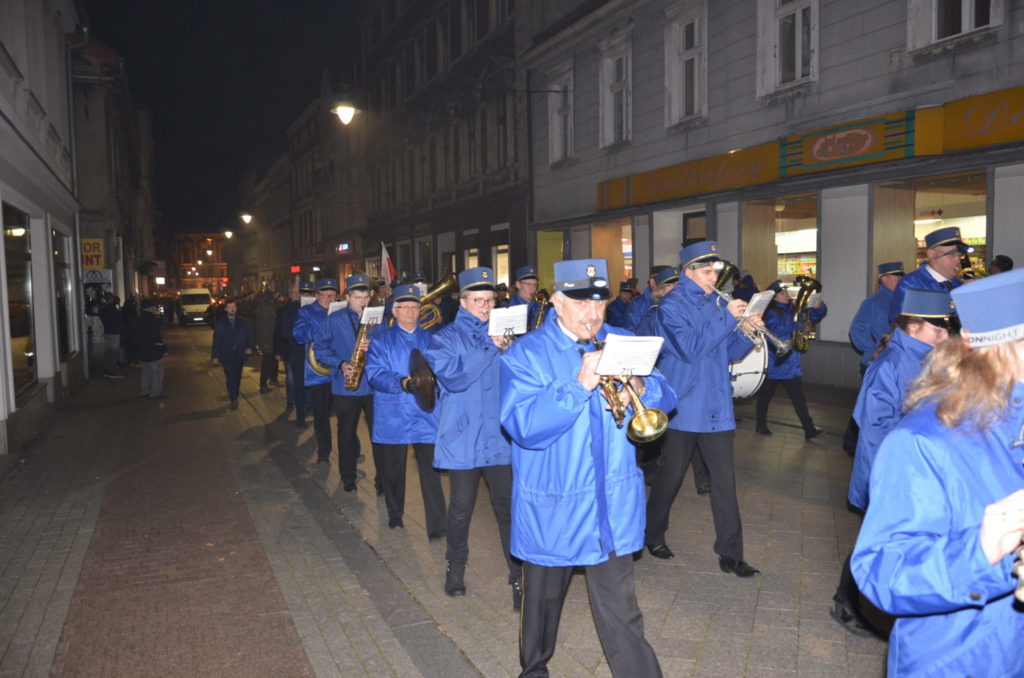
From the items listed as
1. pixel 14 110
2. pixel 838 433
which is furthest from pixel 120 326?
pixel 838 433

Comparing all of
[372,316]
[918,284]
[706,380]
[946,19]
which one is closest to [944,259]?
[918,284]

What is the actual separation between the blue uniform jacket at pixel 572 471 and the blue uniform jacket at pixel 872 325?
17.1 feet

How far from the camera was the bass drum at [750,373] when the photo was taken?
7.58m

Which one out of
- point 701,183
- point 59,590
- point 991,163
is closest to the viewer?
point 59,590

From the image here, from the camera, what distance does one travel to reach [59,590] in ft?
18.8

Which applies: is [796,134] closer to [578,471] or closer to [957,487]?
[578,471]

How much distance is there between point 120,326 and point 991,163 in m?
20.2

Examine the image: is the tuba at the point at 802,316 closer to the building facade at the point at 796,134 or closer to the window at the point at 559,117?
the building facade at the point at 796,134

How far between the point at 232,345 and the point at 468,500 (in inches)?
410

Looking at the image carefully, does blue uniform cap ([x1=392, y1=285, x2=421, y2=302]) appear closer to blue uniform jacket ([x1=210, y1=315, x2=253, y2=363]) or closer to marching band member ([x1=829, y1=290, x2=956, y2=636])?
marching band member ([x1=829, y1=290, x2=956, y2=636])

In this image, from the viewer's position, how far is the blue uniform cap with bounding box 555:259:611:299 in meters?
3.68

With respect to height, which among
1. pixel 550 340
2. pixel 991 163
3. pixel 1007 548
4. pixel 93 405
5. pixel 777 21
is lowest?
pixel 93 405

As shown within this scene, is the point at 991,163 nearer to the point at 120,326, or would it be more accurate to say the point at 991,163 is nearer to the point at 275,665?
the point at 275,665

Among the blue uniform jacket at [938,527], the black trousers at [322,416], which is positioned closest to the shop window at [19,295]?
the black trousers at [322,416]
